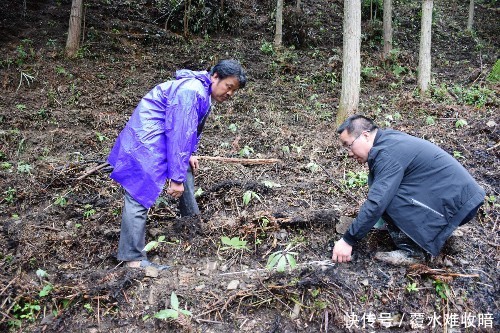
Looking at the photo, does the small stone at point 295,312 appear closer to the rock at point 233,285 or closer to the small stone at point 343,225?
the rock at point 233,285

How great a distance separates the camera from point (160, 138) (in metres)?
3.27

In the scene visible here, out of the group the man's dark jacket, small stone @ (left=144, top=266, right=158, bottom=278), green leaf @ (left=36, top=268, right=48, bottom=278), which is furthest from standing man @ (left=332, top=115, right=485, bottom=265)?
green leaf @ (left=36, top=268, right=48, bottom=278)

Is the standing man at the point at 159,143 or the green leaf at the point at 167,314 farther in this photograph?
the standing man at the point at 159,143

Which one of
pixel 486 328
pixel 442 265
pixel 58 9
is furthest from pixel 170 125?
pixel 58 9

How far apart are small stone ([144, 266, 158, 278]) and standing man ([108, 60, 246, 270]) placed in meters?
0.06

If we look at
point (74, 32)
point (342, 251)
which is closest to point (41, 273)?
point (342, 251)

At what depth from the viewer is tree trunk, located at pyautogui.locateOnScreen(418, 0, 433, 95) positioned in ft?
28.7

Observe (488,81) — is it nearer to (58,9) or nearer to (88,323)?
(88,323)

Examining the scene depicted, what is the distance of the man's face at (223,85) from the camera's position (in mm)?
3334

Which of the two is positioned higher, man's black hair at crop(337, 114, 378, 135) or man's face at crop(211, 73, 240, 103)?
man's face at crop(211, 73, 240, 103)

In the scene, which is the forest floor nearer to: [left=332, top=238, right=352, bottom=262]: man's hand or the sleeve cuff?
[left=332, top=238, right=352, bottom=262]: man's hand

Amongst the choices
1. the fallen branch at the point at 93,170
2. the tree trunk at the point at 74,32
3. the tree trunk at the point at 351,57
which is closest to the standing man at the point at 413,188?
the fallen branch at the point at 93,170

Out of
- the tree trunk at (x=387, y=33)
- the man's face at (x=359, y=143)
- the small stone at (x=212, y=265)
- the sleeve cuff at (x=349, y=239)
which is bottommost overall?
the small stone at (x=212, y=265)

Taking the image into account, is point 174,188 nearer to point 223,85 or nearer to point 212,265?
point 212,265
